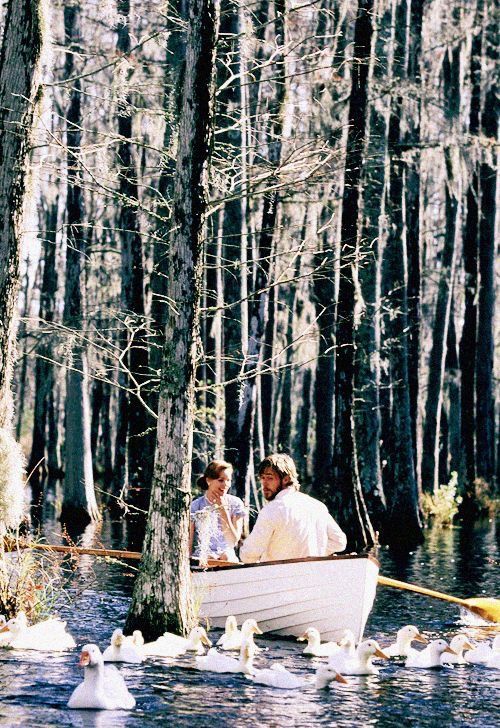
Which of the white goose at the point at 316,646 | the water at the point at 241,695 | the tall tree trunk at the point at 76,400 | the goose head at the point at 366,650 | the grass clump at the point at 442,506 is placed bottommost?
the water at the point at 241,695

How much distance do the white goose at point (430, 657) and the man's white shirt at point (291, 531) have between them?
1.38 metres

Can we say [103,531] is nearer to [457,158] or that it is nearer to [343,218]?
[343,218]

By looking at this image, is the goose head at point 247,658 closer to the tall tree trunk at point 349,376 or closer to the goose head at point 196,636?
the goose head at point 196,636

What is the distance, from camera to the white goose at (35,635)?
10.1 metres

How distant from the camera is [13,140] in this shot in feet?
35.9

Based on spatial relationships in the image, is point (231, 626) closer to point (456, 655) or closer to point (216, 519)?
point (216, 519)

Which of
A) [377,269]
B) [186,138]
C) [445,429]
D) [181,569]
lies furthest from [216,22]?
[445,429]

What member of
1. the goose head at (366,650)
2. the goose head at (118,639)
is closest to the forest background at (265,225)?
the goose head at (118,639)

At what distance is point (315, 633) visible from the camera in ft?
35.4

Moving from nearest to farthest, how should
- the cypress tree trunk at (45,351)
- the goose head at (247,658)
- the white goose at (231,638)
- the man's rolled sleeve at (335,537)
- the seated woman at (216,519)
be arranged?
the goose head at (247,658) → the white goose at (231,638) → the man's rolled sleeve at (335,537) → the seated woman at (216,519) → the cypress tree trunk at (45,351)

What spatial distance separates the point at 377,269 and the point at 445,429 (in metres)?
19.4

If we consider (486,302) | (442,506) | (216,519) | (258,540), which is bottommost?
(442,506)

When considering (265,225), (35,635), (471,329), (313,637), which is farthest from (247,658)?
(471,329)

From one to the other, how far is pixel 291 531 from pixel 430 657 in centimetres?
178
